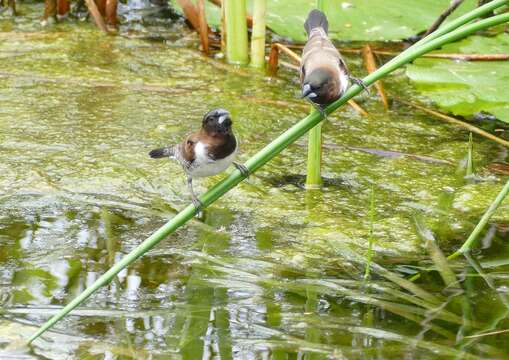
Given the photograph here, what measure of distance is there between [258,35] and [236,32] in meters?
0.13

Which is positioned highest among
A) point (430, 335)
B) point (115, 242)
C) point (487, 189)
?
point (487, 189)

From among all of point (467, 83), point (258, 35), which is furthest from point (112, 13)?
point (467, 83)

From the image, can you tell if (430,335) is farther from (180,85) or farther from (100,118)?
(180,85)

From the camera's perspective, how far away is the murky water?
2.33 metres

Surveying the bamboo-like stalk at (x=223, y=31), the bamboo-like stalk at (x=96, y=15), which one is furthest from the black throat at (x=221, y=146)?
the bamboo-like stalk at (x=96, y=15)

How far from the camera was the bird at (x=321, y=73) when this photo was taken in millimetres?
2086

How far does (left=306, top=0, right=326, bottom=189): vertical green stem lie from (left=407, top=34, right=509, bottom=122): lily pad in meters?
0.90

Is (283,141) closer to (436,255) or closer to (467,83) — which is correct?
(436,255)

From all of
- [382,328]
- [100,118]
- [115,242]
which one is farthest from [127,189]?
[382,328]

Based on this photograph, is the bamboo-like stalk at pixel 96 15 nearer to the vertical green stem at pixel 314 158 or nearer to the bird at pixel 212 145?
the vertical green stem at pixel 314 158

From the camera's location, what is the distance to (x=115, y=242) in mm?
2910

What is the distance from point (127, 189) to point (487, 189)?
4.91 ft

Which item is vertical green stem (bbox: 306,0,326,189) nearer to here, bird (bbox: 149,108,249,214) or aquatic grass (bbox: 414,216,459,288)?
aquatic grass (bbox: 414,216,459,288)

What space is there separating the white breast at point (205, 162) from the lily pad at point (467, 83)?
6.03ft
